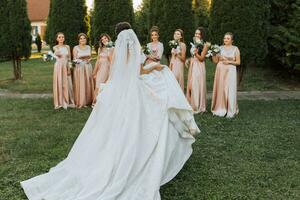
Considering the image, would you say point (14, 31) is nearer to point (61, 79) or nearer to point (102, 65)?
point (61, 79)

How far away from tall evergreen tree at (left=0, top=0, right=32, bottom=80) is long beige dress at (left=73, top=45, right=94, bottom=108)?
5.88 meters

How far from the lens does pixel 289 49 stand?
48.9ft

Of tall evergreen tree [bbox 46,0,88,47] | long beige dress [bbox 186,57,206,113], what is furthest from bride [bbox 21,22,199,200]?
tall evergreen tree [bbox 46,0,88,47]

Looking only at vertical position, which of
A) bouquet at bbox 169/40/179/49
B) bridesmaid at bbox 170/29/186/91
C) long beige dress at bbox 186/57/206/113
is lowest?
long beige dress at bbox 186/57/206/113

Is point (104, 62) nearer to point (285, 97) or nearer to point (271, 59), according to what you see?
point (285, 97)

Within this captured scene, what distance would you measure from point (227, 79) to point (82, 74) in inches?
159

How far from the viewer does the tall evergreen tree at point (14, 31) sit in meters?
17.4

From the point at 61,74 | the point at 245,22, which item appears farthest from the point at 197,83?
the point at 61,74

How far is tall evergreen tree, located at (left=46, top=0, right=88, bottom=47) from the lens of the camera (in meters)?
14.2

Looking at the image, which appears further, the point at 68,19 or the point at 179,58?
the point at 68,19

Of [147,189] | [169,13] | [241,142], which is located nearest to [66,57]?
[169,13]

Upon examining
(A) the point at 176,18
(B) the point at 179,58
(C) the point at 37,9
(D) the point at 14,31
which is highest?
(C) the point at 37,9

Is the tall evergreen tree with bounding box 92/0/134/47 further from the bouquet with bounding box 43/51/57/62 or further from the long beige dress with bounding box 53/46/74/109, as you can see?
the bouquet with bounding box 43/51/57/62

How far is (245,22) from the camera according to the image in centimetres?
1390
